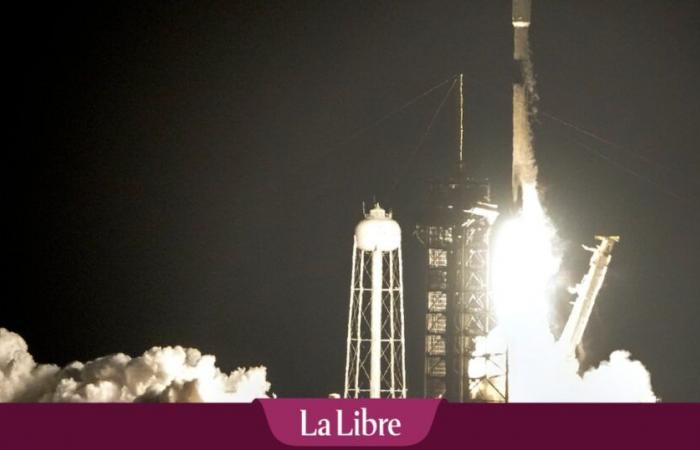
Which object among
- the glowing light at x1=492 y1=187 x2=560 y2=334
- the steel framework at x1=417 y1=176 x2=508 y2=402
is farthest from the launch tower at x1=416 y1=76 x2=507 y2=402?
the glowing light at x1=492 y1=187 x2=560 y2=334

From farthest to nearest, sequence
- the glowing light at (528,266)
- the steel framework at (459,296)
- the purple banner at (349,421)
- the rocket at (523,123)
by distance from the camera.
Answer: the steel framework at (459,296), the rocket at (523,123), the glowing light at (528,266), the purple banner at (349,421)

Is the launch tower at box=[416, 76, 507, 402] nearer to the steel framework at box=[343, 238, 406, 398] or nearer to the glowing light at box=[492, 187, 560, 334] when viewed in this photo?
the steel framework at box=[343, 238, 406, 398]

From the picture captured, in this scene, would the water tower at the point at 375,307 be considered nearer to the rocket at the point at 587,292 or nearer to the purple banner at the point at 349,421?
the rocket at the point at 587,292

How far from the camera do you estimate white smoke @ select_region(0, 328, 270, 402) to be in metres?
40.4

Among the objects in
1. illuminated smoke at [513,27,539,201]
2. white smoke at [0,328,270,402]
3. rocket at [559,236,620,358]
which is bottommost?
white smoke at [0,328,270,402]

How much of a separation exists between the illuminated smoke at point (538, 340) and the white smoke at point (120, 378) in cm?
579

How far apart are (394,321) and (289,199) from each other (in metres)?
5.21

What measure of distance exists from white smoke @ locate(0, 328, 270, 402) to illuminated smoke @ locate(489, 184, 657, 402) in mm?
5786

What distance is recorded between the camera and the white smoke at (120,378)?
40.4m

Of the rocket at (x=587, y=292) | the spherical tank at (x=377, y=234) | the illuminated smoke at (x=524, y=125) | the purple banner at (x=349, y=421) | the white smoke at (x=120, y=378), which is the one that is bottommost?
the purple banner at (x=349, y=421)

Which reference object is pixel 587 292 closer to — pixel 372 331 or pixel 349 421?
pixel 372 331

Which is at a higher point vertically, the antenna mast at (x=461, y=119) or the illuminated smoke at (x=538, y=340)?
the antenna mast at (x=461, y=119)

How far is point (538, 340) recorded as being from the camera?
132ft

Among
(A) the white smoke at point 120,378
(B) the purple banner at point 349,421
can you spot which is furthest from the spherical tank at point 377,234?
(B) the purple banner at point 349,421
